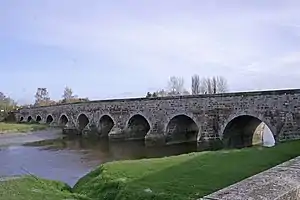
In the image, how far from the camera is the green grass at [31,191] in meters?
10.3

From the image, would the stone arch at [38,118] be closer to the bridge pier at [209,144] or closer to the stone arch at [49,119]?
the stone arch at [49,119]

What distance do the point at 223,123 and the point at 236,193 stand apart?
21390mm

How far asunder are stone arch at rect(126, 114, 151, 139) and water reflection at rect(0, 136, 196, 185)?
115 inches

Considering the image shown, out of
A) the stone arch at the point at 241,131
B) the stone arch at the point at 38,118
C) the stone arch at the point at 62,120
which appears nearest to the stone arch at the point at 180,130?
the stone arch at the point at 241,131

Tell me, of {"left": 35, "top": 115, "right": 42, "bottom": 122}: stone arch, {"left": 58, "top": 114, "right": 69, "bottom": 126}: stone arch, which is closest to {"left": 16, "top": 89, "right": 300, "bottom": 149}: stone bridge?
{"left": 58, "top": 114, "right": 69, "bottom": 126}: stone arch

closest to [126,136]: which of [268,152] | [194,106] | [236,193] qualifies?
[194,106]

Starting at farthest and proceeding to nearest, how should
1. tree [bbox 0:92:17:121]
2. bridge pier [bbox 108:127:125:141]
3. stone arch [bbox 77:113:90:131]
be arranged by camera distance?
tree [bbox 0:92:17:121] → stone arch [bbox 77:113:90:131] → bridge pier [bbox 108:127:125:141]

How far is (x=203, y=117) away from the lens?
2744cm

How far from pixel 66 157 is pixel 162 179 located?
17.1 m

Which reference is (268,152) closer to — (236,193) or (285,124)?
(285,124)

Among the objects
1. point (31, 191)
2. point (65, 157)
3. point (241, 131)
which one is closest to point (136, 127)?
point (65, 157)

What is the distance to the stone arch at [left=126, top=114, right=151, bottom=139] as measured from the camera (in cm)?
3838

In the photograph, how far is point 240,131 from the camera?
94.0ft

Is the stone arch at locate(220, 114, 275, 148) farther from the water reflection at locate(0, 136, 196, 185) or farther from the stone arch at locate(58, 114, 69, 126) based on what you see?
the stone arch at locate(58, 114, 69, 126)
